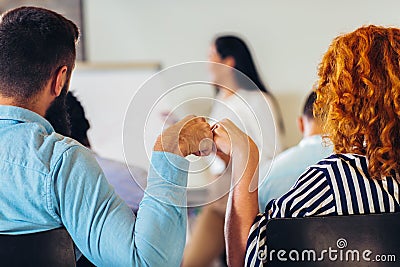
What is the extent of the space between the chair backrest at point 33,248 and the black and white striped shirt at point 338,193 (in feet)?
1.25

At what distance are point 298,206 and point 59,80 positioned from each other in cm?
50

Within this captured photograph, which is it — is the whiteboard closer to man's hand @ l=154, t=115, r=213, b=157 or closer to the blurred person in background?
the blurred person in background

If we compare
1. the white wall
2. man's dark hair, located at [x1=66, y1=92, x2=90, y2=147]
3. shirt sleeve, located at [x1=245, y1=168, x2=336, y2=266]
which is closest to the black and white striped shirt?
shirt sleeve, located at [x1=245, y1=168, x2=336, y2=266]

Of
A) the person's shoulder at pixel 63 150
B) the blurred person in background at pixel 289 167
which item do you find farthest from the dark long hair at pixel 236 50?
the person's shoulder at pixel 63 150

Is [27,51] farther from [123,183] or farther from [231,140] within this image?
[123,183]

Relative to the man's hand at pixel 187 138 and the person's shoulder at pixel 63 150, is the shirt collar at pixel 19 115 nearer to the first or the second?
Answer: the person's shoulder at pixel 63 150

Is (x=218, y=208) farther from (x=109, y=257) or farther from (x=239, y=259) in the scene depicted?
(x=109, y=257)

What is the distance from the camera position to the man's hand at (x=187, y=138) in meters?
1.30

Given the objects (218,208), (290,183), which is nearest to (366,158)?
(290,183)

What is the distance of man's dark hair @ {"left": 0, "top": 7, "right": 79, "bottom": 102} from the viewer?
135 centimetres

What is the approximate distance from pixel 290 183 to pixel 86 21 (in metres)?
2.55

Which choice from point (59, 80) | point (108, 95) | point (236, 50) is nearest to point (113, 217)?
point (59, 80)

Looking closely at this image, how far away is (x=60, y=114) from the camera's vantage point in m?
1.68

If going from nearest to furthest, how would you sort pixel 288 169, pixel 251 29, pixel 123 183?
pixel 123 183 → pixel 288 169 → pixel 251 29
